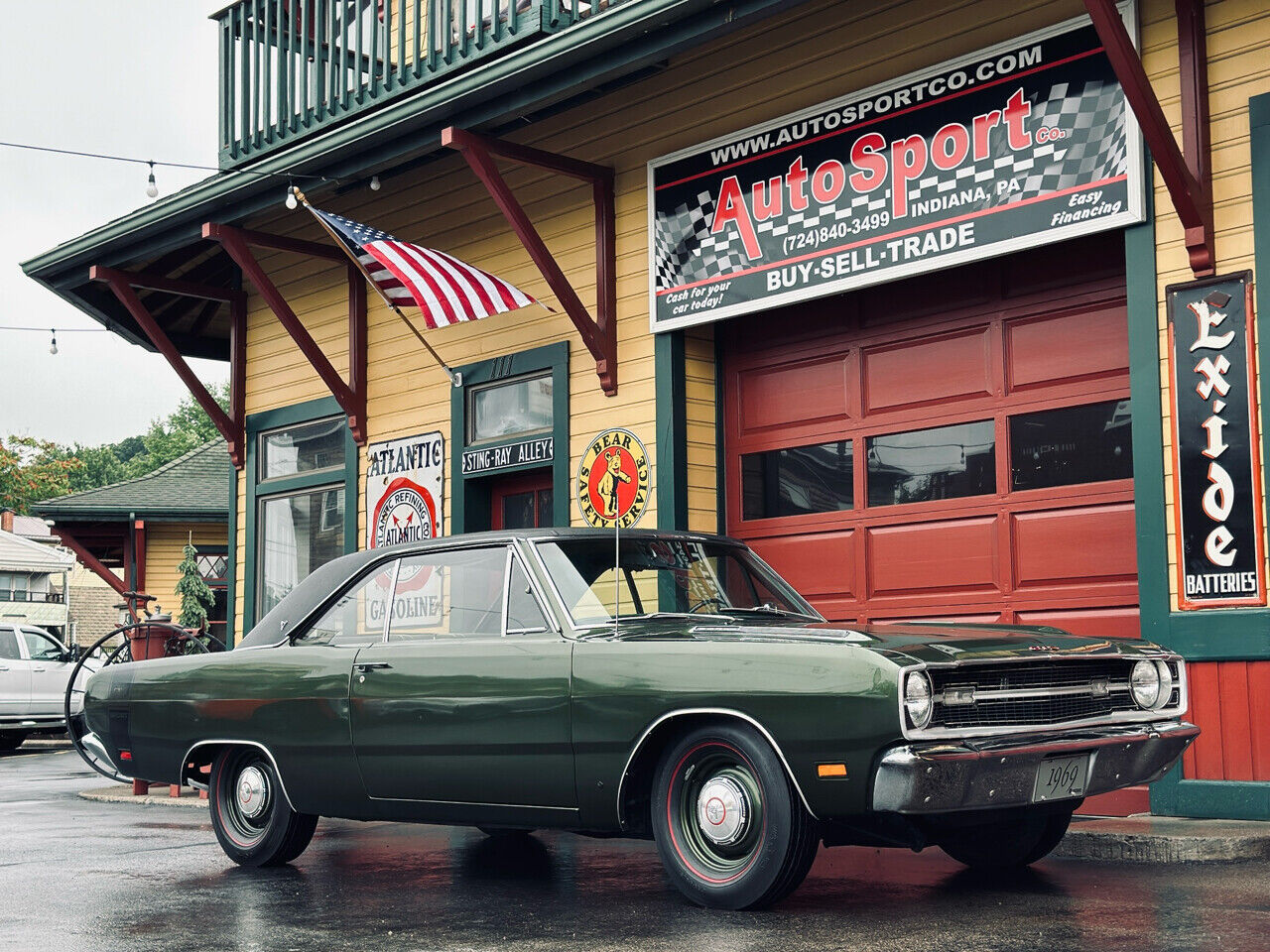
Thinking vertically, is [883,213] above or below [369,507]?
above

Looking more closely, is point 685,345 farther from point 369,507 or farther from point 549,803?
point 549,803

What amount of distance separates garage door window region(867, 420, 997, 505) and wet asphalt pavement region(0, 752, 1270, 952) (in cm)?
266

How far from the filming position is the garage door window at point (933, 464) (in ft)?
30.3

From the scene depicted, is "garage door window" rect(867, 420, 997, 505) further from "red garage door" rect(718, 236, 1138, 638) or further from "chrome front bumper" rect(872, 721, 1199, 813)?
"chrome front bumper" rect(872, 721, 1199, 813)

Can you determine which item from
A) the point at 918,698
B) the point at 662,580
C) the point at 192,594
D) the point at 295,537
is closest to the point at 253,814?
the point at 662,580

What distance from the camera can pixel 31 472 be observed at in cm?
6178

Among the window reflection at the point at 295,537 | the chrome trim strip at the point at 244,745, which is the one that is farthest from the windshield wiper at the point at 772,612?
the window reflection at the point at 295,537

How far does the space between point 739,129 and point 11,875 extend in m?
6.24

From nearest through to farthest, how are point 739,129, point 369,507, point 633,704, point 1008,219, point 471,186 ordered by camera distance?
1. point 633,704
2. point 1008,219
3. point 739,129
4. point 471,186
5. point 369,507

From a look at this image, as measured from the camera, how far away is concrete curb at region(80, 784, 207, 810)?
1077 centimetres

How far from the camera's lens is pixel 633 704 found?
227 inches

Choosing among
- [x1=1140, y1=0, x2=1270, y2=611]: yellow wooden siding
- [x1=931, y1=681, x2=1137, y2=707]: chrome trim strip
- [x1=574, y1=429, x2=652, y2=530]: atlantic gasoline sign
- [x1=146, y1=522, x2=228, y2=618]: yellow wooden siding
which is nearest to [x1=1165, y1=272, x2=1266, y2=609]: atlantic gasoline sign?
[x1=1140, y1=0, x2=1270, y2=611]: yellow wooden siding

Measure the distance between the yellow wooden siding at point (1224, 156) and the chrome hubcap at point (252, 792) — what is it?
4.50m

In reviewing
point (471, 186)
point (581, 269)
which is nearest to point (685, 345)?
point (581, 269)
